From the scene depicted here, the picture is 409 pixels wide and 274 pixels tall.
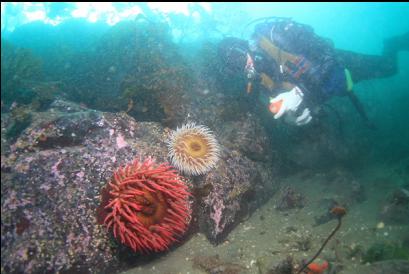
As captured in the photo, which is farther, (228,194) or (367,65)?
(367,65)

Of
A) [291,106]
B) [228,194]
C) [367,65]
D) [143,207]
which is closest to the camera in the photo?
[143,207]

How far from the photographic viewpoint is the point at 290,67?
725cm

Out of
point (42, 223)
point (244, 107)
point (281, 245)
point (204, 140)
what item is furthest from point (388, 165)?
point (42, 223)

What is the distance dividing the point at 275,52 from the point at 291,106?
6.35 ft

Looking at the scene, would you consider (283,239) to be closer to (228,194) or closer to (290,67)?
(228,194)

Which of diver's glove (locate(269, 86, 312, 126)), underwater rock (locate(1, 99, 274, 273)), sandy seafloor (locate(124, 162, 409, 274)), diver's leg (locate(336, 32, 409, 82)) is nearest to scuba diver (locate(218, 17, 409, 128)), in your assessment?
diver's glove (locate(269, 86, 312, 126))

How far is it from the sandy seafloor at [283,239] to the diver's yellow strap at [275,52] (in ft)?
11.0

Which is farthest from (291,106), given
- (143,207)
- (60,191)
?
(60,191)

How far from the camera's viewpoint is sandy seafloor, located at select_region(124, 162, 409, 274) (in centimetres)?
434

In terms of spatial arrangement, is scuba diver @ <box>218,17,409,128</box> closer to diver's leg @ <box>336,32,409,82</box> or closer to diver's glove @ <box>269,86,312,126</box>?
diver's glove @ <box>269,86,312,126</box>

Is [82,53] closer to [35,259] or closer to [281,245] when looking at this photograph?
[35,259]

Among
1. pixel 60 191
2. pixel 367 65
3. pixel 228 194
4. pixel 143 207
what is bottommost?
pixel 367 65

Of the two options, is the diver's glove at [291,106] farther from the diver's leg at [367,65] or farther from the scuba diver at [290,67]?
the diver's leg at [367,65]

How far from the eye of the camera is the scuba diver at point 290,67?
648 cm
